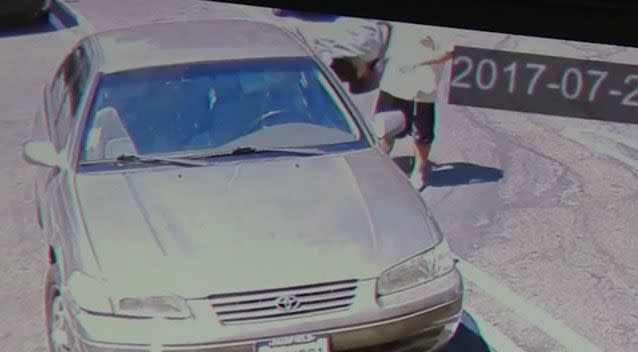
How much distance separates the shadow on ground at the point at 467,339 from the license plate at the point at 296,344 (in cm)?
38

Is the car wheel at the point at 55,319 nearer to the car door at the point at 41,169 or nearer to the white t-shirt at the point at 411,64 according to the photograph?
the car door at the point at 41,169

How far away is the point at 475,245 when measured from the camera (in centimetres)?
251

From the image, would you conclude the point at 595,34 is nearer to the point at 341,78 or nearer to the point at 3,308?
the point at 341,78

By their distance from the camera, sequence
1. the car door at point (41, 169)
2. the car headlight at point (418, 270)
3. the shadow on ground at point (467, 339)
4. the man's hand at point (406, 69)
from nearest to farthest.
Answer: the car headlight at point (418, 270) < the shadow on ground at point (467, 339) < the car door at point (41, 169) < the man's hand at point (406, 69)

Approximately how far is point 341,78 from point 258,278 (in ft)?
2.51

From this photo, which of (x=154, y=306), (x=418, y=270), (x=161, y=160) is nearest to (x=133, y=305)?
(x=154, y=306)

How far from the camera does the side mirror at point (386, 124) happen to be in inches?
103

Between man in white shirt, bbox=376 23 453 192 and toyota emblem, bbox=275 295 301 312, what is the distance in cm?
60

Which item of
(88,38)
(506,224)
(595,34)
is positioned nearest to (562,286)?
(506,224)

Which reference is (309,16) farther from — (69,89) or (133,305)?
(133,305)

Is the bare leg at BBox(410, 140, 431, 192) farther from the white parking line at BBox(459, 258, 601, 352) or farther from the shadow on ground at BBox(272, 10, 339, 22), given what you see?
the shadow on ground at BBox(272, 10, 339, 22)

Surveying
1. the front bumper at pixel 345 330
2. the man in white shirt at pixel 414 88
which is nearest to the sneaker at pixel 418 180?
the man in white shirt at pixel 414 88

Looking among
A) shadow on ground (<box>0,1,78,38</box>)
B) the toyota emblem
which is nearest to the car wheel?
the toyota emblem

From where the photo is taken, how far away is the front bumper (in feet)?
6.82
